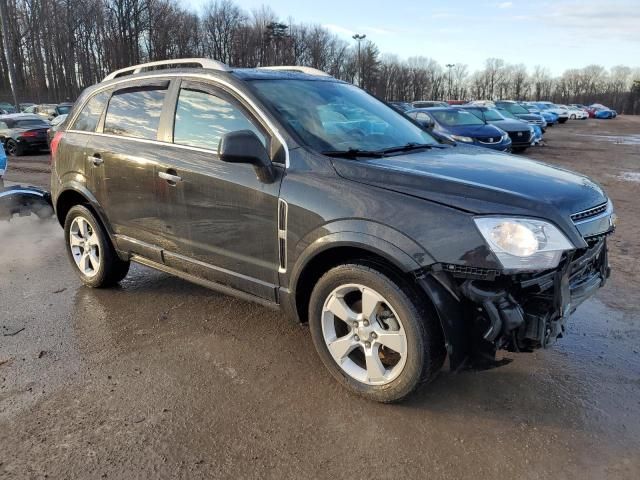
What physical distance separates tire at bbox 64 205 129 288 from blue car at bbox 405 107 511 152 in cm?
1096

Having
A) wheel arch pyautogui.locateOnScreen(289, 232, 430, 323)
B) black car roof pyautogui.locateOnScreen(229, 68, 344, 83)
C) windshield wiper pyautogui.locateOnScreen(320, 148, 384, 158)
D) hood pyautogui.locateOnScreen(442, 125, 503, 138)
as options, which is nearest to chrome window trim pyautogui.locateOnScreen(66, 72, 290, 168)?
black car roof pyautogui.locateOnScreen(229, 68, 344, 83)

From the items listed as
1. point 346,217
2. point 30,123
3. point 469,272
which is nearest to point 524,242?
point 469,272

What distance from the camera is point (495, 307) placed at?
2623 mm

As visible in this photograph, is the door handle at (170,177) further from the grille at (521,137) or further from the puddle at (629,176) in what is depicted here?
the grille at (521,137)

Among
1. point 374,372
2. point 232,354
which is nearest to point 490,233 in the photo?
point 374,372

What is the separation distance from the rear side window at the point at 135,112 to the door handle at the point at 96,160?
0.80ft

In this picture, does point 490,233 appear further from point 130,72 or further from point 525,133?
point 525,133

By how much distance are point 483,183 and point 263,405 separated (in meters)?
1.79

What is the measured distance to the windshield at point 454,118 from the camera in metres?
16.0

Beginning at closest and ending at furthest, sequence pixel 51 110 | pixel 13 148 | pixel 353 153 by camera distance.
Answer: pixel 353 153 → pixel 13 148 → pixel 51 110

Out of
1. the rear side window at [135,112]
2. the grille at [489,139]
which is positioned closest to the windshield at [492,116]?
the grille at [489,139]

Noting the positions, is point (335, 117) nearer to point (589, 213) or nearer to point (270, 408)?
point (589, 213)

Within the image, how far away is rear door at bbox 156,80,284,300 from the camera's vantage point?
135 inches

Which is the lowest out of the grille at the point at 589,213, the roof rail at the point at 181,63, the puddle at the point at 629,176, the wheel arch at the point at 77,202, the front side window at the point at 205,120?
the puddle at the point at 629,176
